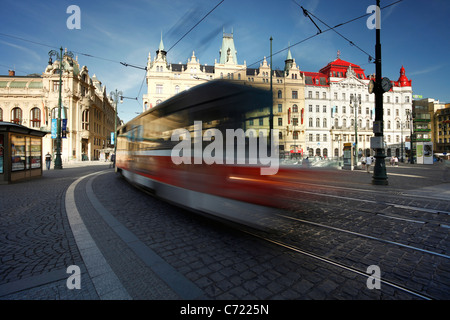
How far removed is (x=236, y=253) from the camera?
3.20 metres

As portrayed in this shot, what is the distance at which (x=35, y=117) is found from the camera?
1715 inches

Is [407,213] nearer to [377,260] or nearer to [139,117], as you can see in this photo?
[377,260]

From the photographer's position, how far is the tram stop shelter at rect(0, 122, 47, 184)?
1012 centimetres

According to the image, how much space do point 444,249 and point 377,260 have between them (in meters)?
1.33

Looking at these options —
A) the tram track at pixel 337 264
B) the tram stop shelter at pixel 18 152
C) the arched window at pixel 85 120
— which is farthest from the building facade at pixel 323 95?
the tram track at pixel 337 264

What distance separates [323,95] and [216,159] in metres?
55.7

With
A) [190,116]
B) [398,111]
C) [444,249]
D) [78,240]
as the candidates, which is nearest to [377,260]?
[444,249]

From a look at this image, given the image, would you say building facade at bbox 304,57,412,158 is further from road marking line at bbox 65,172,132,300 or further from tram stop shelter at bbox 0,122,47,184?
road marking line at bbox 65,172,132,300

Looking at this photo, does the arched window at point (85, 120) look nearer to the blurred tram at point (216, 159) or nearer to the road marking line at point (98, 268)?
the blurred tram at point (216, 159)

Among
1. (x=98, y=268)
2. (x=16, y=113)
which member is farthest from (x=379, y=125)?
(x=16, y=113)

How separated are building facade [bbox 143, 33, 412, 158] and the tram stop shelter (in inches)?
1365

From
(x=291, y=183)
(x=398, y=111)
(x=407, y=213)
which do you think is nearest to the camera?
(x=291, y=183)

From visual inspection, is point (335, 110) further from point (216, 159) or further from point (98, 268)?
point (98, 268)

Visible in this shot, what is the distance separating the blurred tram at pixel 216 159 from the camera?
3.49 metres
